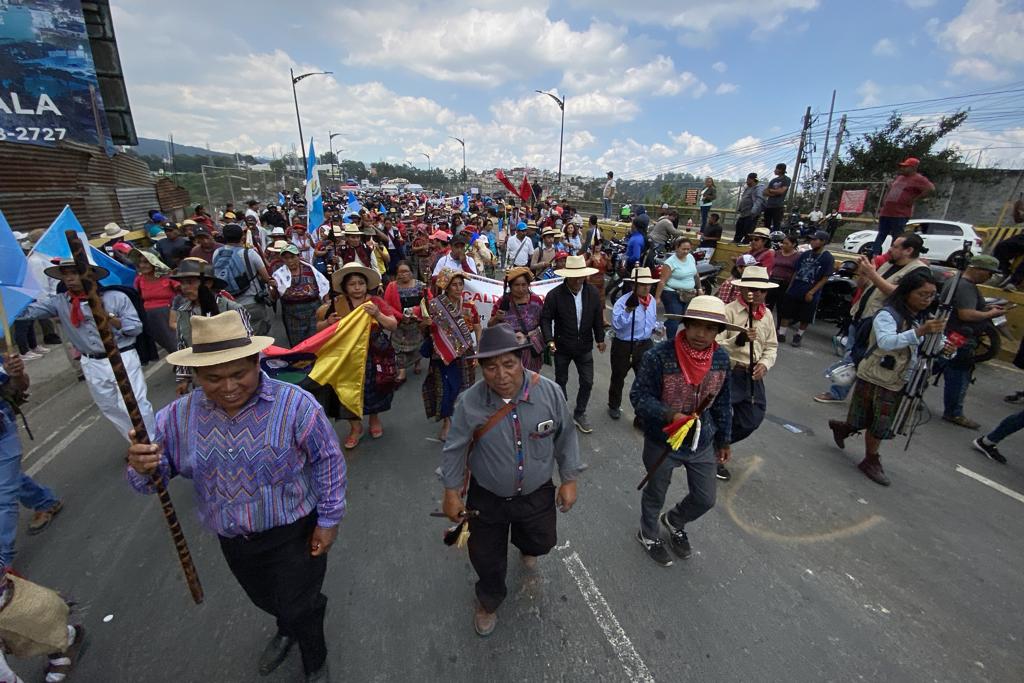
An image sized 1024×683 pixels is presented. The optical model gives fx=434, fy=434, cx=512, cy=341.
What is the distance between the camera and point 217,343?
6.09ft

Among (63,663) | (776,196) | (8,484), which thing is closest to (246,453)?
(63,663)

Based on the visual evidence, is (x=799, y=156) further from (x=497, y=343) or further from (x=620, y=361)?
(x=497, y=343)

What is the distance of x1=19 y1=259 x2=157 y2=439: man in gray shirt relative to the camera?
12.2 feet

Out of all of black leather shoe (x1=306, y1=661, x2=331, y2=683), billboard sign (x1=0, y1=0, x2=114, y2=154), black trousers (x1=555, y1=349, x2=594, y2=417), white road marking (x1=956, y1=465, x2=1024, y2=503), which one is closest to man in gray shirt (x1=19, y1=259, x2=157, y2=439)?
black leather shoe (x1=306, y1=661, x2=331, y2=683)

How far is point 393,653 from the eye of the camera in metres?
2.53

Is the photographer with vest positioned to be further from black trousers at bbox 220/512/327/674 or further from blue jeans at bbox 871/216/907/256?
blue jeans at bbox 871/216/907/256

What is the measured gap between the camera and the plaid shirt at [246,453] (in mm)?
1890

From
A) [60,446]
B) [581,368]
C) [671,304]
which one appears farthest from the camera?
[671,304]

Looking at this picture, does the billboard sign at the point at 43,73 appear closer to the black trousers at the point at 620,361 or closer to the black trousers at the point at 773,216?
the black trousers at the point at 620,361

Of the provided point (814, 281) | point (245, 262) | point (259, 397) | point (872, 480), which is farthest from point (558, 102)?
point (259, 397)

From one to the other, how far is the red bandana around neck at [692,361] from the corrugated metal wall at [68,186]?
15.7 metres

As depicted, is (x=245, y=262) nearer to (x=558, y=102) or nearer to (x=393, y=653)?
(x=393, y=653)

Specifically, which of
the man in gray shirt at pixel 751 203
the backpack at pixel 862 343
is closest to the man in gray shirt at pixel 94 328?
the backpack at pixel 862 343

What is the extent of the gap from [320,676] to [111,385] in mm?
3314
